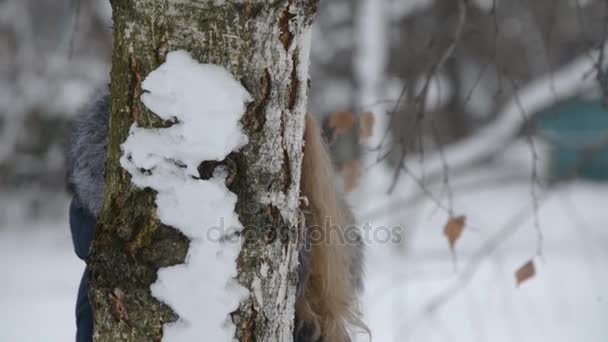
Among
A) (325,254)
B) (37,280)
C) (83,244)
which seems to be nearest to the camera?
(325,254)

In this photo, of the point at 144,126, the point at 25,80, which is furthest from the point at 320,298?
the point at 25,80

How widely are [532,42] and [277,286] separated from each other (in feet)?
43.6

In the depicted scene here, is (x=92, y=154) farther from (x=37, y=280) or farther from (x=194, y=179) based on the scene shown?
(x=37, y=280)

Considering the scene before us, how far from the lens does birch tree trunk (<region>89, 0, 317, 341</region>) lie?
55.4 inches

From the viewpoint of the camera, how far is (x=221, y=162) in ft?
4.67

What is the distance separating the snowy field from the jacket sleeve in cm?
130

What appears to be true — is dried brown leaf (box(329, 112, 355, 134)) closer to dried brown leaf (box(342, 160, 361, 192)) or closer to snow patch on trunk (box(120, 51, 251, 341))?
dried brown leaf (box(342, 160, 361, 192))

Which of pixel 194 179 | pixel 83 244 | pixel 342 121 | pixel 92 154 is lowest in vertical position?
pixel 194 179

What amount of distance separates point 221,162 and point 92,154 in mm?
723

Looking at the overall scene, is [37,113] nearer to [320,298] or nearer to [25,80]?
[25,80]

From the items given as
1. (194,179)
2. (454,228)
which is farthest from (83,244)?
(454,228)

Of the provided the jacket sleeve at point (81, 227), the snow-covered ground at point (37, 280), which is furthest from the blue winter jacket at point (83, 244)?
the snow-covered ground at point (37, 280)

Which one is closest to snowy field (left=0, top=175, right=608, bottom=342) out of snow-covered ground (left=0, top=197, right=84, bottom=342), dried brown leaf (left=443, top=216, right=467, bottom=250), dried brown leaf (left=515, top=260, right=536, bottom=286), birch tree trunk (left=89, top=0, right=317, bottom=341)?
snow-covered ground (left=0, top=197, right=84, bottom=342)

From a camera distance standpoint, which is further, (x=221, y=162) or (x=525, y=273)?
(x=525, y=273)
